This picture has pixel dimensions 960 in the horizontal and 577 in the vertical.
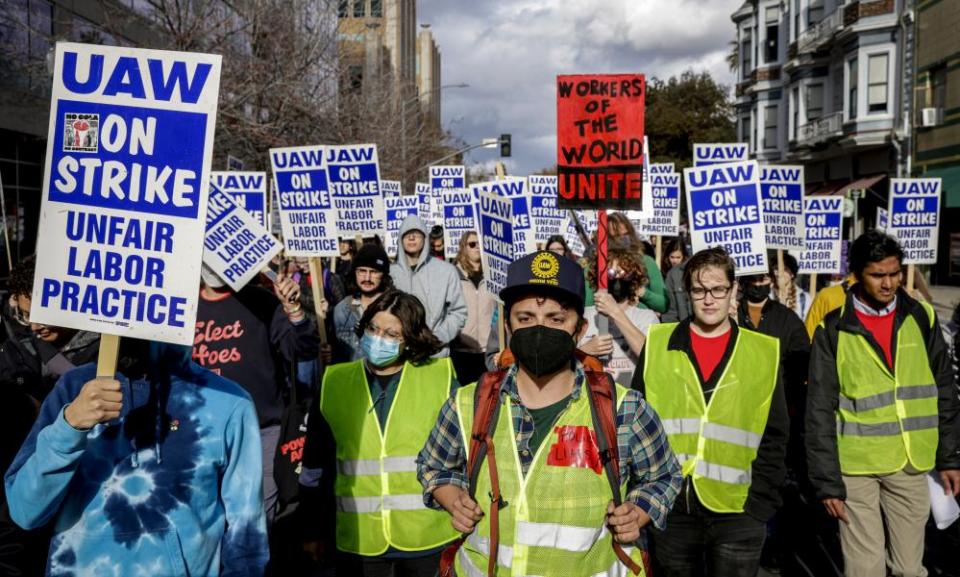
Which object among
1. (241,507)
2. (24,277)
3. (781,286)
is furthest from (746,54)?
(241,507)

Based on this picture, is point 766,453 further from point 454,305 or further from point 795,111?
point 795,111

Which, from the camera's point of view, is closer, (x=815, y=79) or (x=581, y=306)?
(x=581, y=306)

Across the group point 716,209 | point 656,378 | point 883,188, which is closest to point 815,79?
point 883,188

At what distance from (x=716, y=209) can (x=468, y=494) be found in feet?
17.3

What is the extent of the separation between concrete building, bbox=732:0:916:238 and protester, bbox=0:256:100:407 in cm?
2469

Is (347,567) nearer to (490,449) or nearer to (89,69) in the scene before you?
(490,449)

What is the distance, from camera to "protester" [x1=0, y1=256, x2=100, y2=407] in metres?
4.58

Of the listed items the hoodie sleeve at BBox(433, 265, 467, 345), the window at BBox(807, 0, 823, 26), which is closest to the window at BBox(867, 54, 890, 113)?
the window at BBox(807, 0, 823, 26)

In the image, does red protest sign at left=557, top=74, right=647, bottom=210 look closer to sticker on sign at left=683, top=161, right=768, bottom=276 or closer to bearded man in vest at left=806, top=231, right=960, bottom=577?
bearded man in vest at left=806, top=231, right=960, bottom=577

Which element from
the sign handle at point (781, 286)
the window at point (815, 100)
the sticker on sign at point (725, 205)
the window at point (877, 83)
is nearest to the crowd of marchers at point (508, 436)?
the sticker on sign at point (725, 205)

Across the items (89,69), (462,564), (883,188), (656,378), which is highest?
(883,188)

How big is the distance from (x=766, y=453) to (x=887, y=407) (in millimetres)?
962

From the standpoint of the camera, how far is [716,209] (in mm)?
7574

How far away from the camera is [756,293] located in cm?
643
